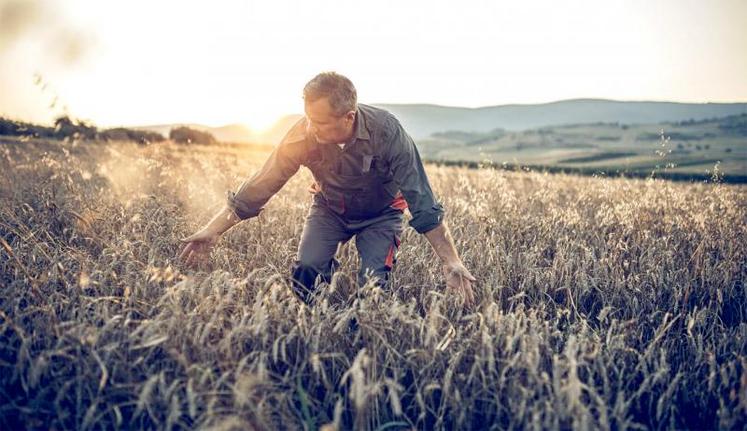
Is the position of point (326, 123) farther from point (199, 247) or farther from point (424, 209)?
point (199, 247)

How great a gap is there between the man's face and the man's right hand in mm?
1063

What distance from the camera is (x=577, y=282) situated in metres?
3.78

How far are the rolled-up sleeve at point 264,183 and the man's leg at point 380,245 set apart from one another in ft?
2.69

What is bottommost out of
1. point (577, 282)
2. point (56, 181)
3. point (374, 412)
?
point (374, 412)

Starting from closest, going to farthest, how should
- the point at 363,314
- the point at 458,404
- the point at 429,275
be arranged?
the point at 458,404
the point at 363,314
the point at 429,275

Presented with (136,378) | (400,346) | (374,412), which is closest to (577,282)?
(400,346)

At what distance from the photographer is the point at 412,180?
359 centimetres

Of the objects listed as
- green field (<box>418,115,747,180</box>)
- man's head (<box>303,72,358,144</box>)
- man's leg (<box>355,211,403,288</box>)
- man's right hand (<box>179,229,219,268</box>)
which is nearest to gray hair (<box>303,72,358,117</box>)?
man's head (<box>303,72,358,144</box>)

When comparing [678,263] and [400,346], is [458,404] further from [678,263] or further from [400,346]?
[678,263]

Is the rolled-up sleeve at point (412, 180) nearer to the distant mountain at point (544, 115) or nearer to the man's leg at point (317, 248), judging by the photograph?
the man's leg at point (317, 248)

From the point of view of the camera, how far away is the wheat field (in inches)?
88.4

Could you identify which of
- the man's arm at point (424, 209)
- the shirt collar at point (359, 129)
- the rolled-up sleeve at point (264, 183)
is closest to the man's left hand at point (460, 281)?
the man's arm at point (424, 209)

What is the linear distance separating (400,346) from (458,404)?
0.50m

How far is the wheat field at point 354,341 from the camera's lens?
7.37 feet
